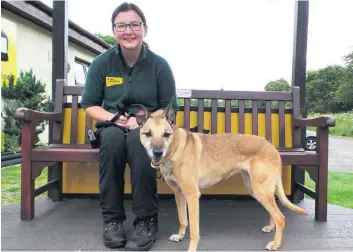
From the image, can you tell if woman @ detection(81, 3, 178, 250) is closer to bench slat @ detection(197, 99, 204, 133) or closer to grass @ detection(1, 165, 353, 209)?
bench slat @ detection(197, 99, 204, 133)

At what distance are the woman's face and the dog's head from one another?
0.65 m

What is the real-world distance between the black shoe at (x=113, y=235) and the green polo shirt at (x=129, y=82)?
3.05 feet

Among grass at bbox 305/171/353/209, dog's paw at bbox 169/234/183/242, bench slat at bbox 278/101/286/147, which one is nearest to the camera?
dog's paw at bbox 169/234/183/242

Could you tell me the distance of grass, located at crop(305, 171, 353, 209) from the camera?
431 cm

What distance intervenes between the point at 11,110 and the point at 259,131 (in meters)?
5.34

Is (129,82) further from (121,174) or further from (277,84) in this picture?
(277,84)

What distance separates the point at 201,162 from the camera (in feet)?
9.29

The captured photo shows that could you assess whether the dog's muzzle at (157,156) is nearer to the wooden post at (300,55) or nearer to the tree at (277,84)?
the wooden post at (300,55)

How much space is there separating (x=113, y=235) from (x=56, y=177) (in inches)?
67.4

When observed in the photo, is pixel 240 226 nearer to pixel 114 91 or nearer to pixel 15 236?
pixel 114 91

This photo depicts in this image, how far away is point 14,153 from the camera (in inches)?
279

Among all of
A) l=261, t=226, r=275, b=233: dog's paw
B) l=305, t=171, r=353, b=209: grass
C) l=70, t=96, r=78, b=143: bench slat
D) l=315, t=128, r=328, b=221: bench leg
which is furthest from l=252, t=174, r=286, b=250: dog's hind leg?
l=70, t=96, r=78, b=143: bench slat

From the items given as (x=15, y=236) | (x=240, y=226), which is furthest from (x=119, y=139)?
(x=240, y=226)

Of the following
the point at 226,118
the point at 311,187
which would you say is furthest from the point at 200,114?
the point at 311,187
